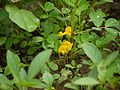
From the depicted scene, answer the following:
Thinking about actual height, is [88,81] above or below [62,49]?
above

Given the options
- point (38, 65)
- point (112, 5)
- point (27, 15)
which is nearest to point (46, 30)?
point (27, 15)

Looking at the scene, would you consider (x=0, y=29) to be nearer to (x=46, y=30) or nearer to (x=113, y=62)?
(x=46, y=30)

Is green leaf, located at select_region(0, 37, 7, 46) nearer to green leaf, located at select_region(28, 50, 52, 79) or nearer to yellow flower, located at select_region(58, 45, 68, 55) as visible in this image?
yellow flower, located at select_region(58, 45, 68, 55)

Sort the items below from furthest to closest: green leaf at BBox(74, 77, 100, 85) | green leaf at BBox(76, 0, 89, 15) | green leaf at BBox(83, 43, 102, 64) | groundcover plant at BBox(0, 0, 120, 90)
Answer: green leaf at BBox(76, 0, 89, 15) → groundcover plant at BBox(0, 0, 120, 90) → green leaf at BBox(83, 43, 102, 64) → green leaf at BBox(74, 77, 100, 85)

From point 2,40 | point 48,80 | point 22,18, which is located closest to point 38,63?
point 48,80

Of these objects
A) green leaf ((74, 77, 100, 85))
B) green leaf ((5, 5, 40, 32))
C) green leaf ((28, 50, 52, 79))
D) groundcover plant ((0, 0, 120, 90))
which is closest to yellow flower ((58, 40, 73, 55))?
groundcover plant ((0, 0, 120, 90))

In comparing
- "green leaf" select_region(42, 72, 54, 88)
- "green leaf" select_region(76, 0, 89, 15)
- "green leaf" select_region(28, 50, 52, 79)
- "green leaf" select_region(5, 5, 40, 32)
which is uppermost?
"green leaf" select_region(76, 0, 89, 15)

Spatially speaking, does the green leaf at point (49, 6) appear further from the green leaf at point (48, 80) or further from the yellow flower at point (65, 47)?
the green leaf at point (48, 80)

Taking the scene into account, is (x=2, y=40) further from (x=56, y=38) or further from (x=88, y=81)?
(x=88, y=81)
